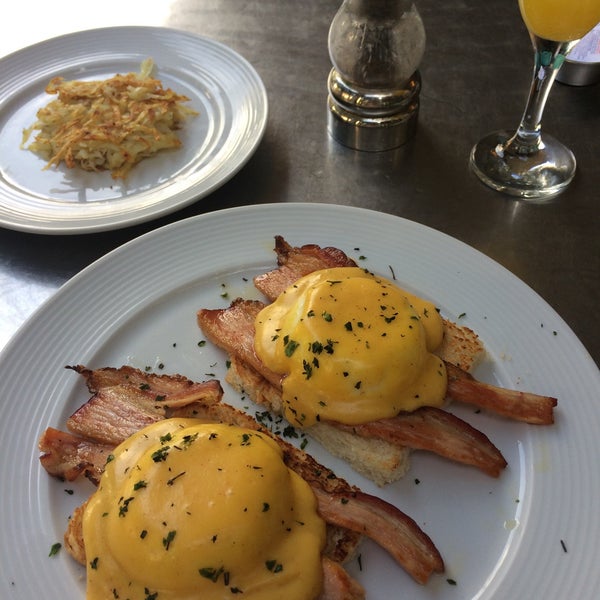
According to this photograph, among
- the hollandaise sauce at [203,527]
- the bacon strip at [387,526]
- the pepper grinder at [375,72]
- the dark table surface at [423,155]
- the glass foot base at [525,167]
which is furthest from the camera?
the glass foot base at [525,167]

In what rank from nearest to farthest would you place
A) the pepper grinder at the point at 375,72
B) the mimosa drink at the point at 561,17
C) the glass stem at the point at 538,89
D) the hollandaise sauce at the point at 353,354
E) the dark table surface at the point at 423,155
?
1. the hollandaise sauce at the point at 353,354
2. the mimosa drink at the point at 561,17
3. the glass stem at the point at 538,89
4. the dark table surface at the point at 423,155
5. the pepper grinder at the point at 375,72

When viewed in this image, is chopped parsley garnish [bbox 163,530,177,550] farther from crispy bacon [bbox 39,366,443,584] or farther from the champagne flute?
the champagne flute

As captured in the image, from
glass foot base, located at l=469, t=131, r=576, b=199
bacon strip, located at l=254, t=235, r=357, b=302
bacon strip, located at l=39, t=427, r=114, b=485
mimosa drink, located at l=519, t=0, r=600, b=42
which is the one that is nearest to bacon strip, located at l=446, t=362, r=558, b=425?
bacon strip, located at l=254, t=235, r=357, b=302

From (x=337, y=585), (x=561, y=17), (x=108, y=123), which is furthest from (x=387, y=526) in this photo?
(x=108, y=123)

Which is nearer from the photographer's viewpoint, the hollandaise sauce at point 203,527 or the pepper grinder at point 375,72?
the hollandaise sauce at point 203,527

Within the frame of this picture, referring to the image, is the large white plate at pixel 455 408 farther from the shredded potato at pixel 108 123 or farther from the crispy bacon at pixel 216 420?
the shredded potato at pixel 108 123

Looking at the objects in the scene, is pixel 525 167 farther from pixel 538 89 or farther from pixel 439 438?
pixel 439 438

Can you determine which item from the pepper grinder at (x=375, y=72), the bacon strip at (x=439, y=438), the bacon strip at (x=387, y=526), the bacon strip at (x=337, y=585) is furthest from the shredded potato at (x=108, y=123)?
the bacon strip at (x=337, y=585)
